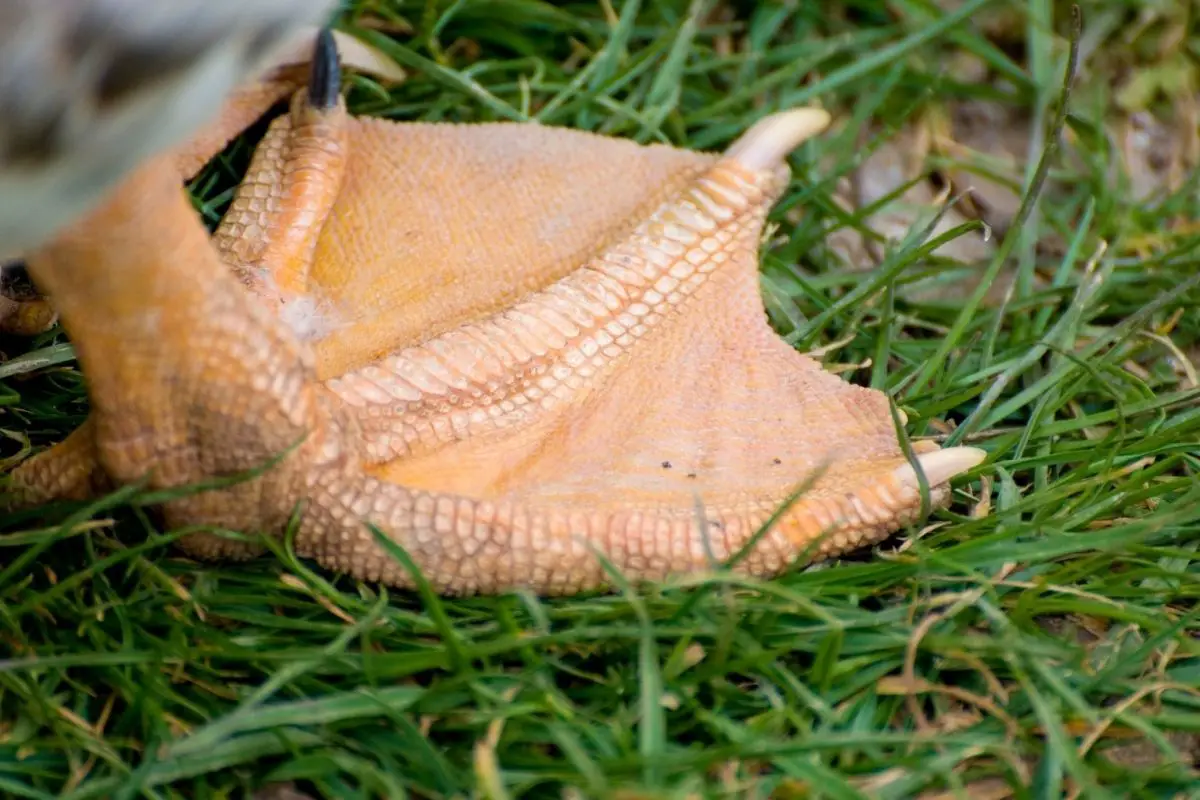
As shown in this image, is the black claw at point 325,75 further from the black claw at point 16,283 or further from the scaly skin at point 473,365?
the black claw at point 16,283

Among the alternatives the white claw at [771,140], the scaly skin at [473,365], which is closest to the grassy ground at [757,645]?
the scaly skin at [473,365]

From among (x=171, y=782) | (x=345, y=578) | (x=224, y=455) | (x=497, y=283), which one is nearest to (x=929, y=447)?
(x=497, y=283)

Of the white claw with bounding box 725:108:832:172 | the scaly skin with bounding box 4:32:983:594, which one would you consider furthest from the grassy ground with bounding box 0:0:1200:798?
the white claw with bounding box 725:108:832:172

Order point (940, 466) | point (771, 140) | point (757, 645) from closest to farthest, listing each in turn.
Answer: point (757, 645)
point (940, 466)
point (771, 140)

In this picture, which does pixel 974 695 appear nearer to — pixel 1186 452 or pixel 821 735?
pixel 821 735

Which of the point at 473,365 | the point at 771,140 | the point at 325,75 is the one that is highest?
the point at 325,75

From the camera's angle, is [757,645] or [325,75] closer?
[757,645]

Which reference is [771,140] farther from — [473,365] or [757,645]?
[757,645]

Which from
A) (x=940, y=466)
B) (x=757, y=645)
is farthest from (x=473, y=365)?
(x=940, y=466)
